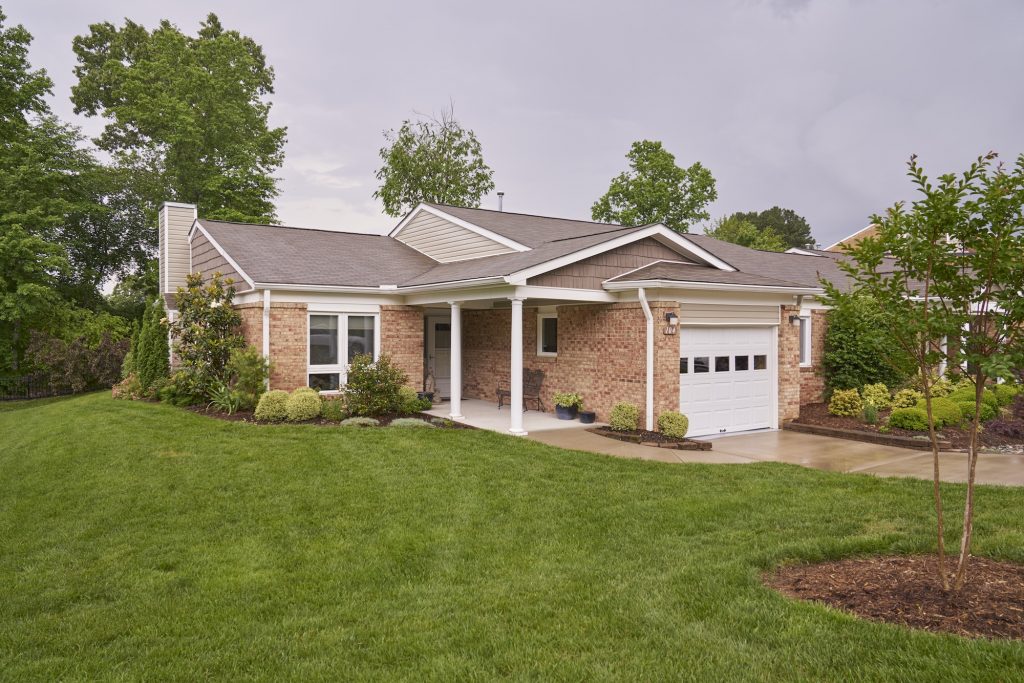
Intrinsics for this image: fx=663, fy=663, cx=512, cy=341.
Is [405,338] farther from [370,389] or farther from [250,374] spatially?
[250,374]

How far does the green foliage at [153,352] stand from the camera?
17031 mm

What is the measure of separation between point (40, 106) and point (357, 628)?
29.2 metres

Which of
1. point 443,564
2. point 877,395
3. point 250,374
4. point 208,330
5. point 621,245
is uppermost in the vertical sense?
point 621,245

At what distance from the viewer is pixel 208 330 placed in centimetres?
1473

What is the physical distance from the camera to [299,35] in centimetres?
1966

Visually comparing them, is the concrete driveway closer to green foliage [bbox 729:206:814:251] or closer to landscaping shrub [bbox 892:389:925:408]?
landscaping shrub [bbox 892:389:925:408]

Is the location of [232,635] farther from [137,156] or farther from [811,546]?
[137,156]

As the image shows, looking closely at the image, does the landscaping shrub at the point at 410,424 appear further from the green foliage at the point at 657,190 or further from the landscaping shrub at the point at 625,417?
the green foliage at the point at 657,190

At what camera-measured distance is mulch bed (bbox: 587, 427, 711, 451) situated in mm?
10945

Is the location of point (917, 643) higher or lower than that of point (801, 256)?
lower

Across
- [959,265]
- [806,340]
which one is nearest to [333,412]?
[959,265]

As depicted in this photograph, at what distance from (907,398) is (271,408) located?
517 inches

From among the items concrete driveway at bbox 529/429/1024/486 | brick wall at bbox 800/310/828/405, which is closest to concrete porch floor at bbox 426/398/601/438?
concrete driveway at bbox 529/429/1024/486

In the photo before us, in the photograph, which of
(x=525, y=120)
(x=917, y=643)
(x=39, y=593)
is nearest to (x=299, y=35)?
(x=525, y=120)
